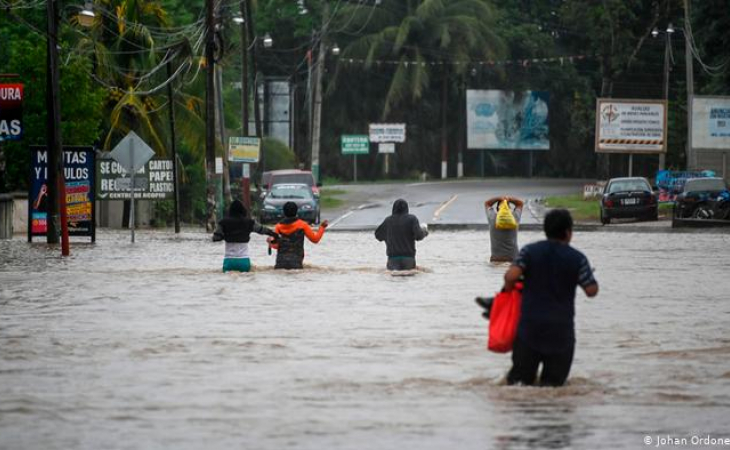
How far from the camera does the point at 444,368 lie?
1391 cm

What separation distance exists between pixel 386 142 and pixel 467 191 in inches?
483

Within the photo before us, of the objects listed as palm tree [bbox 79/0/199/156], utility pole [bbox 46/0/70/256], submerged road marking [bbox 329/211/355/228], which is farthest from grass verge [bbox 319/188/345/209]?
utility pole [bbox 46/0/70/256]

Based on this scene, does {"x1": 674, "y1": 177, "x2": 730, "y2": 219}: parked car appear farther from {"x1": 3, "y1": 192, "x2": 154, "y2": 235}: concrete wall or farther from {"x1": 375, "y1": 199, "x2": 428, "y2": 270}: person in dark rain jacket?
{"x1": 375, "y1": 199, "x2": 428, "y2": 270}: person in dark rain jacket

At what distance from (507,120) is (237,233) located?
70.5 metres

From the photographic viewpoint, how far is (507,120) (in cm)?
9294

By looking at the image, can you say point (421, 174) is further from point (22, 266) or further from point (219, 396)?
point (219, 396)

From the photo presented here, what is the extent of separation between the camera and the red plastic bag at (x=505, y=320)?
11750 millimetres

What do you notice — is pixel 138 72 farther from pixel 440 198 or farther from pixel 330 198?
pixel 440 198

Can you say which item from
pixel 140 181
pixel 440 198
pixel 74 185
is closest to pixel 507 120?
pixel 440 198

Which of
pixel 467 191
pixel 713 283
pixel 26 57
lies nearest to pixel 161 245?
pixel 26 57

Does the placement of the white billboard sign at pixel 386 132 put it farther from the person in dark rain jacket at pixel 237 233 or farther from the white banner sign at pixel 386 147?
the person in dark rain jacket at pixel 237 233

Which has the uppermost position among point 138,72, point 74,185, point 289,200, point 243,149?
point 138,72

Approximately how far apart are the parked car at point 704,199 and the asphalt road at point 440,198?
653cm

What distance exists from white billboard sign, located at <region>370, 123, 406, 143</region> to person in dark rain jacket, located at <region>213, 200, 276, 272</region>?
209ft
